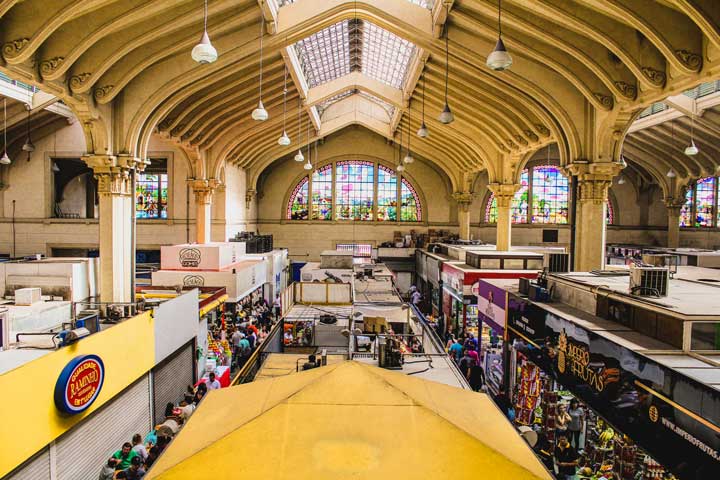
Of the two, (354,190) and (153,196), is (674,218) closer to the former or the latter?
(354,190)

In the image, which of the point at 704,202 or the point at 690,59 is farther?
the point at 704,202

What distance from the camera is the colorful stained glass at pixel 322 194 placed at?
25.7m

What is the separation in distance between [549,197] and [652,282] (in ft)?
66.3

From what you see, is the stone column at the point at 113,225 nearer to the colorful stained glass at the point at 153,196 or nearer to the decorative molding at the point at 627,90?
the colorful stained glass at the point at 153,196

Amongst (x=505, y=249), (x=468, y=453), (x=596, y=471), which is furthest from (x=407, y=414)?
(x=505, y=249)

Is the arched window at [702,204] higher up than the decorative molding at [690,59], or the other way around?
the decorative molding at [690,59]

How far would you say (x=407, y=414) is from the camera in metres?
1.90

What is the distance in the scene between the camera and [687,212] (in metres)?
24.1


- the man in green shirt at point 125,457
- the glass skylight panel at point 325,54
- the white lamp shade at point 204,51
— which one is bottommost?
the man in green shirt at point 125,457

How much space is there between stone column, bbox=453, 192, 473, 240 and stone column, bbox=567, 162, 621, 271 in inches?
514

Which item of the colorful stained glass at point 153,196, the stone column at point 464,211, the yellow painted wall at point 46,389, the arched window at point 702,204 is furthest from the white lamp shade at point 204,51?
the arched window at point 702,204

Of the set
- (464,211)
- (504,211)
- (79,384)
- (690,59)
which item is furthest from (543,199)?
(79,384)

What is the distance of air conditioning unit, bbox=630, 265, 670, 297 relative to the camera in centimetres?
644

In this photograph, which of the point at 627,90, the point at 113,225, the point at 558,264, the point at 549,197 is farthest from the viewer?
the point at 549,197
